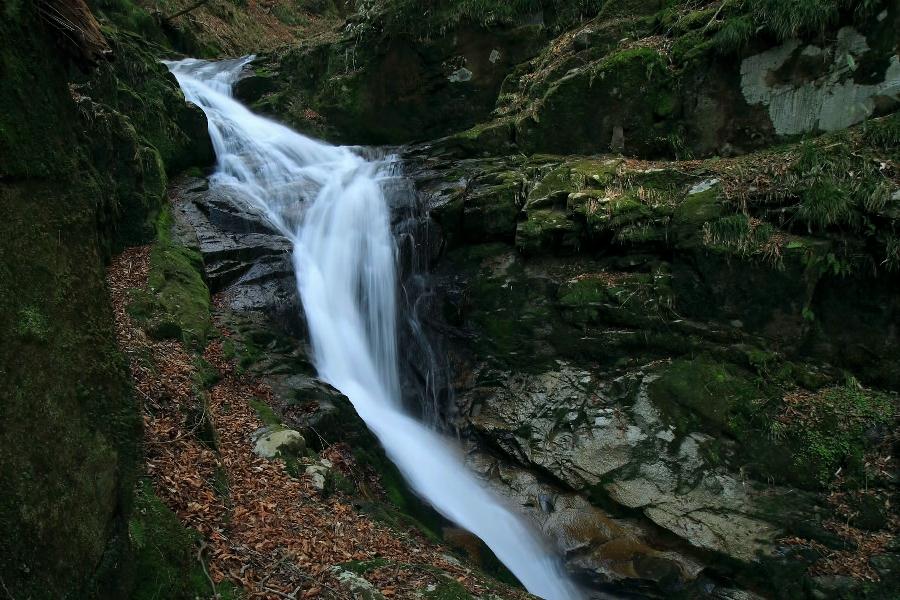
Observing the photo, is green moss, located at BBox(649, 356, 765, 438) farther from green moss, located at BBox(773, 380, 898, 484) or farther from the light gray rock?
the light gray rock

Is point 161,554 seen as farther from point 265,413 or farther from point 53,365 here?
point 265,413

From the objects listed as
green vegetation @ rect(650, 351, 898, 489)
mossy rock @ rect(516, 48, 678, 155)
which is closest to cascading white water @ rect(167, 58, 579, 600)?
green vegetation @ rect(650, 351, 898, 489)

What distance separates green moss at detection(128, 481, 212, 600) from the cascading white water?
3.98 metres

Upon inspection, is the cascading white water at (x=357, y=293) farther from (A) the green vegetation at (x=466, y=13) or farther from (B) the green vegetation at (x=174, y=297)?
(A) the green vegetation at (x=466, y=13)

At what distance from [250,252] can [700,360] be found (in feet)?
24.0

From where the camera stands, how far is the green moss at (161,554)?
3055 mm

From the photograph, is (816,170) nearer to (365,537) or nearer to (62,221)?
(365,537)

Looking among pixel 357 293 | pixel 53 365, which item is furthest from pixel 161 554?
pixel 357 293

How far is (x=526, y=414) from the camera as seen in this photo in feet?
26.2

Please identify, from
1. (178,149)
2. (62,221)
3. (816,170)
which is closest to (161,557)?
(62,221)

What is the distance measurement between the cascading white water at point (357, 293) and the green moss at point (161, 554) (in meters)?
3.98

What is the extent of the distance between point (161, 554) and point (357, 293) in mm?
6542

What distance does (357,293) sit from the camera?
376 inches

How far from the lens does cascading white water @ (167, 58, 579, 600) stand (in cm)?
712
